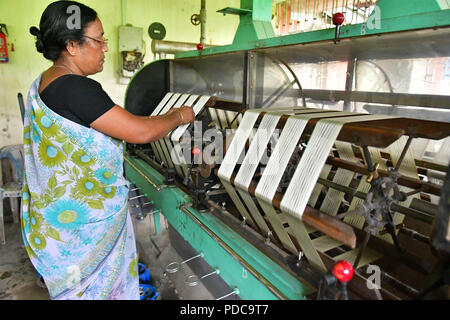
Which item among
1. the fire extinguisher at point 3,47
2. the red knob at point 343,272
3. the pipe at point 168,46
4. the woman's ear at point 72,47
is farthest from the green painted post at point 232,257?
the fire extinguisher at point 3,47

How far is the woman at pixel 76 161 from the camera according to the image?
0.94m

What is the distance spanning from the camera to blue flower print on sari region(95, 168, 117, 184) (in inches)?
41.7

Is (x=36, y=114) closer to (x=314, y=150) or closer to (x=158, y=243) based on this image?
(x=314, y=150)

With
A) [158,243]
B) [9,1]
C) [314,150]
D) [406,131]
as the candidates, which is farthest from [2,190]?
[406,131]

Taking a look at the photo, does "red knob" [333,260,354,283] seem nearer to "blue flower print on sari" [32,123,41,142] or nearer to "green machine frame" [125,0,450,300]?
"green machine frame" [125,0,450,300]

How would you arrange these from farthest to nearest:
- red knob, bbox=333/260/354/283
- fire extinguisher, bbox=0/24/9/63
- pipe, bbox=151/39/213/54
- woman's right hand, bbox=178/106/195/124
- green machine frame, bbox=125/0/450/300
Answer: fire extinguisher, bbox=0/24/9/63 < pipe, bbox=151/39/213/54 < woman's right hand, bbox=178/106/195/124 < green machine frame, bbox=125/0/450/300 < red knob, bbox=333/260/354/283

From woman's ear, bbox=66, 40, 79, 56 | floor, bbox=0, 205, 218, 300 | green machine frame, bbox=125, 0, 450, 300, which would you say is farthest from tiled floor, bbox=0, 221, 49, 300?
woman's ear, bbox=66, 40, 79, 56

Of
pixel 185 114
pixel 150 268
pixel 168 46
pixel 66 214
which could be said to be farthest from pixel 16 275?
pixel 168 46

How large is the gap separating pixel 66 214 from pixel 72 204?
40 mm

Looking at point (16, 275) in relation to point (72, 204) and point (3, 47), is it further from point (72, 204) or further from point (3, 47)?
point (3, 47)

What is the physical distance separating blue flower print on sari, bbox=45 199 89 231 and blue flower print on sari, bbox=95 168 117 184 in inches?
4.2

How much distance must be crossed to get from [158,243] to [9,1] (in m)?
2.81

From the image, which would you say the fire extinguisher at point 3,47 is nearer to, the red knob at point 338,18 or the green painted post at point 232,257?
the green painted post at point 232,257

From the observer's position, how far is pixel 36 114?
0.96 meters
